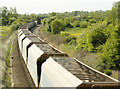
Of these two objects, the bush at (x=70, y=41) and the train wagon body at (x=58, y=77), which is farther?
the bush at (x=70, y=41)

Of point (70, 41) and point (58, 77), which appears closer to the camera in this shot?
point (58, 77)

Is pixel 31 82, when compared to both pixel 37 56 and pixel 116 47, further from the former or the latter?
pixel 116 47

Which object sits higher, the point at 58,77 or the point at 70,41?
the point at 58,77

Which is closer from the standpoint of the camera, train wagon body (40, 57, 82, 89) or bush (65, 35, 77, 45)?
train wagon body (40, 57, 82, 89)

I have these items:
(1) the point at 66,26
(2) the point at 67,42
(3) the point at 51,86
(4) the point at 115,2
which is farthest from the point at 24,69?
(1) the point at 66,26

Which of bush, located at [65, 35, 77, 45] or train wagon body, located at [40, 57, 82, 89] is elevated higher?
train wagon body, located at [40, 57, 82, 89]

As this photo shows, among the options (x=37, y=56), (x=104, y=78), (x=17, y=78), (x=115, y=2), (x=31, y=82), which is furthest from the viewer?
(x=115, y=2)

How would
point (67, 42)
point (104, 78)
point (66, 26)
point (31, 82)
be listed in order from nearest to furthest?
point (104, 78), point (31, 82), point (67, 42), point (66, 26)

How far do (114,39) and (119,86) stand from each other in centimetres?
1467

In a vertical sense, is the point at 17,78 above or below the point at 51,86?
below

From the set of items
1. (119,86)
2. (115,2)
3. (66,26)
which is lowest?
(66,26)

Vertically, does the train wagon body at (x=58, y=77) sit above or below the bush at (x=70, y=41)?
above

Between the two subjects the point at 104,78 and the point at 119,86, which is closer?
the point at 119,86

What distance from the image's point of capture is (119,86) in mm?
7406
